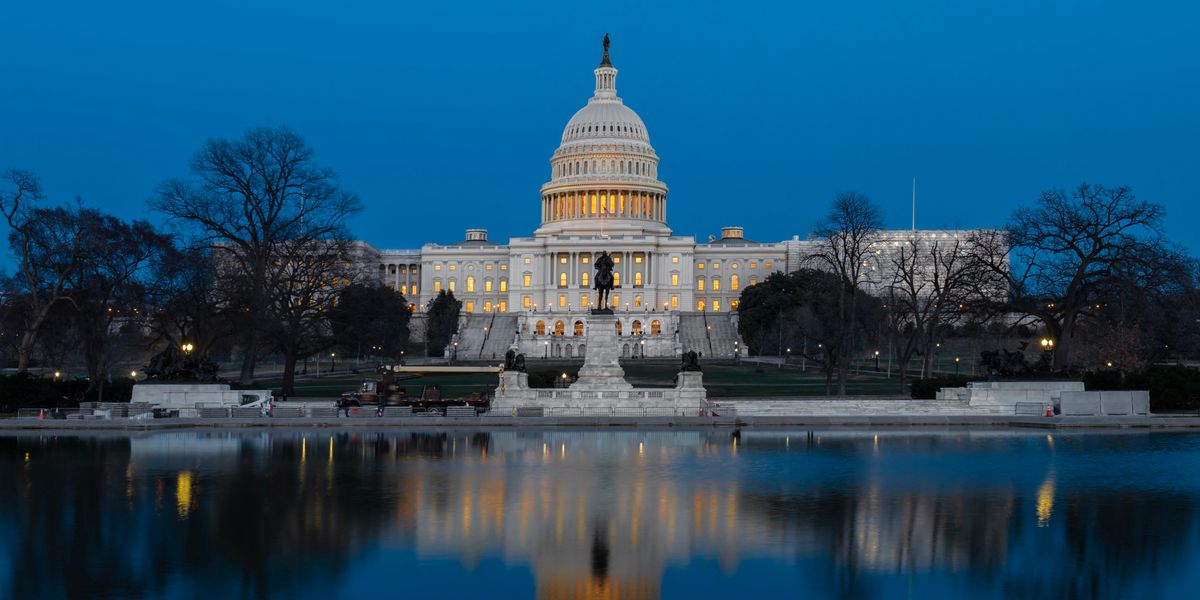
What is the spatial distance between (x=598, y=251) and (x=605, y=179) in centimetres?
1360

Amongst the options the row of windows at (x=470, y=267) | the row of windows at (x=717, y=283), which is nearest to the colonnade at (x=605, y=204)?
the row of windows at (x=470, y=267)

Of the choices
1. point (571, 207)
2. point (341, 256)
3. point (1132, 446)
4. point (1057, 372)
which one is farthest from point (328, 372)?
point (571, 207)

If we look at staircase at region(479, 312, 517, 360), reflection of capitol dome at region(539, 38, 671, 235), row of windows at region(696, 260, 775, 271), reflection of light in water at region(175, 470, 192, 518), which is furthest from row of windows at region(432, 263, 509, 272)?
reflection of light in water at region(175, 470, 192, 518)

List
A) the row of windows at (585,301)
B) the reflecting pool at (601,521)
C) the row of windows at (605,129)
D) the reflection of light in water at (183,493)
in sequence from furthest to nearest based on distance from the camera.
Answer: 1. the row of windows at (605,129)
2. the row of windows at (585,301)
3. the reflection of light in water at (183,493)
4. the reflecting pool at (601,521)

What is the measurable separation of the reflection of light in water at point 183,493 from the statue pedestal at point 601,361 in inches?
761

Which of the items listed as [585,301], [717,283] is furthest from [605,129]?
[585,301]

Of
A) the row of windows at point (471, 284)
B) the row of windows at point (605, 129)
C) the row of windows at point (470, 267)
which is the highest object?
the row of windows at point (605, 129)

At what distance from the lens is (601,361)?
4350 cm

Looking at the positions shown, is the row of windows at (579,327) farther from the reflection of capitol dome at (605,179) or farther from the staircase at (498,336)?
the reflection of capitol dome at (605,179)

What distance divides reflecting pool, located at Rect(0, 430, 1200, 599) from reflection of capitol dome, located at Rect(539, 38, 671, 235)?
123 meters

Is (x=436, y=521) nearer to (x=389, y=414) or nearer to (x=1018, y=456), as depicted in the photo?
(x=1018, y=456)

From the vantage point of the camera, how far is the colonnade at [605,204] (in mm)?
153875

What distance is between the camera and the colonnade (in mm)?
153875

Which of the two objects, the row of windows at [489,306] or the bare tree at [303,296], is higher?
the row of windows at [489,306]
